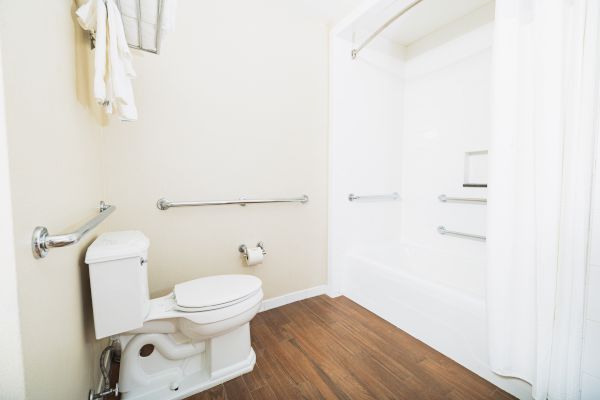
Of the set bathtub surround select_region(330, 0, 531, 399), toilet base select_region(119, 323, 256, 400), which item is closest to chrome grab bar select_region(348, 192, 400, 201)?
bathtub surround select_region(330, 0, 531, 399)

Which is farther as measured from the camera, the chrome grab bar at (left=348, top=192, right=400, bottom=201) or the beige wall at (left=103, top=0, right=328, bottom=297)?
the chrome grab bar at (left=348, top=192, right=400, bottom=201)

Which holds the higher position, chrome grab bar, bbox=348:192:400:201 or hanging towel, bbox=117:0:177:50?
hanging towel, bbox=117:0:177:50

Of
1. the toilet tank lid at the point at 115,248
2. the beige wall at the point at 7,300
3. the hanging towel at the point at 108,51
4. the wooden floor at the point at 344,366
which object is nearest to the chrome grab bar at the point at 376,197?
the wooden floor at the point at 344,366

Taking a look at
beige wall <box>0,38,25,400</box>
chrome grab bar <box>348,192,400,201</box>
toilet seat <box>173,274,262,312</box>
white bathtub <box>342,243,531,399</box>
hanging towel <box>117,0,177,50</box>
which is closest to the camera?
beige wall <box>0,38,25,400</box>

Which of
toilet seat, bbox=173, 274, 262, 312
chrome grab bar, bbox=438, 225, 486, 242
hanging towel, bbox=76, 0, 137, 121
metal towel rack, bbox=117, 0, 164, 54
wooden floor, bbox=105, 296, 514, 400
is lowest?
wooden floor, bbox=105, 296, 514, 400

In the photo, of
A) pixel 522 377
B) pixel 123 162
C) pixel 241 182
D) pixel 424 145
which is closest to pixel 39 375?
pixel 123 162

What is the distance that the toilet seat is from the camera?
1.08 m

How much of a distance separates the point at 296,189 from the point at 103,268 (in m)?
1.27

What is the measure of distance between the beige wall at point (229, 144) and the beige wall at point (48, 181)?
38cm

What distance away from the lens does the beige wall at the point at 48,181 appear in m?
0.51

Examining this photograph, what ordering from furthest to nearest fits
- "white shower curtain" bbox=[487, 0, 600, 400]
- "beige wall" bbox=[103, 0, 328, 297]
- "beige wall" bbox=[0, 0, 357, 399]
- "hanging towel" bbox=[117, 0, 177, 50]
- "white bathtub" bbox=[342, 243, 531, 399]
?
"beige wall" bbox=[103, 0, 328, 297] < "white bathtub" bbox=[342, 243, 531, 399] < "hanging towel" bbox=[117, 0, 177, 50] < "white shower curtain" bbox=[487, 0, 600, 400] < "beige wall" bbox=[0, 0, 357, 399]

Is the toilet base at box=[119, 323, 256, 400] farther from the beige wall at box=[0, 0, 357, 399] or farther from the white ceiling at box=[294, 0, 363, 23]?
the white ceiling at box=[294, 0, 363, 23]

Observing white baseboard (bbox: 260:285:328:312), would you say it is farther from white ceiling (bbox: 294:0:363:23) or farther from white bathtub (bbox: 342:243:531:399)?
white ceiling (bbox: 294:0:363:23)

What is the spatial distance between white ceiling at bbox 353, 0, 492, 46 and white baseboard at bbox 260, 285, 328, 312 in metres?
2.09
